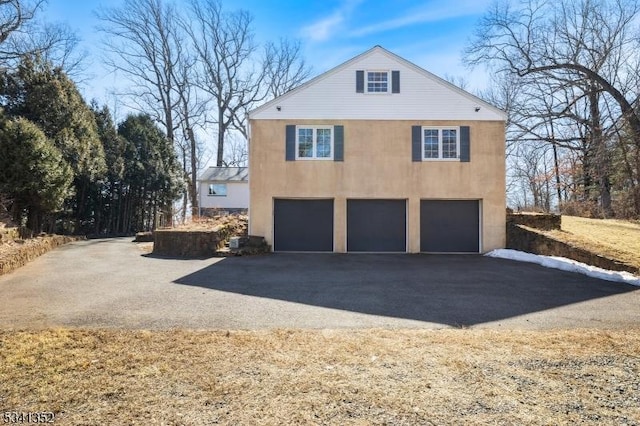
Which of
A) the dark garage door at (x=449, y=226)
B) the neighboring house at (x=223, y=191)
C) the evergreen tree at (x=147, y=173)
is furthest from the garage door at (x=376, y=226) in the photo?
the neighboring house at (x=223, y=191)

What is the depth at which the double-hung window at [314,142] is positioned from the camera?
46.1ft

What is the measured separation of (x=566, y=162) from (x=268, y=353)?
29.0 metres

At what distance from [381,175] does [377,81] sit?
3404 millimetres

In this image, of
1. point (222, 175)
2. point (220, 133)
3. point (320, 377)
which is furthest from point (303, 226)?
point (220, 133)

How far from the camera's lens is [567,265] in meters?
10.1

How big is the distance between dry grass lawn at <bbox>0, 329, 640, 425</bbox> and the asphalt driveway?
72cm

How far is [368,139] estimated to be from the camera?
14016 mm

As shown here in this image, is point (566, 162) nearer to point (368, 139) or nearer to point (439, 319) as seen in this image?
point (368, 139)

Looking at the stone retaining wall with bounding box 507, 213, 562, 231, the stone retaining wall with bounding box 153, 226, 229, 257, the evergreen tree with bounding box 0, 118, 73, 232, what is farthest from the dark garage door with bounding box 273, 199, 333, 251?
the evergreen tree with bounding box 0, 118, 73, 232

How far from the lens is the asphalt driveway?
5467mm

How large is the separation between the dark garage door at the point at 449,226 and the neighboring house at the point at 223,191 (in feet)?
64.1

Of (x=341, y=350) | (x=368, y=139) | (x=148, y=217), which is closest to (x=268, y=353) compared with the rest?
(x=341, y=350)

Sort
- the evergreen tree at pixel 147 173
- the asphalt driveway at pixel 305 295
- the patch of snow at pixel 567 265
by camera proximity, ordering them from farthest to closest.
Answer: the evergreen tree at pixel 147 173 < the patch of snow at pixel 567 265 < the asphalt driveway at pixel 305 295

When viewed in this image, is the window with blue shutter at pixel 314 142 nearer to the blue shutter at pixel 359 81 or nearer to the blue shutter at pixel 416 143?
the blue shutter at pixel 359 81
